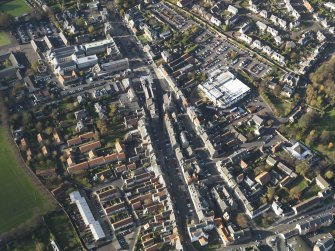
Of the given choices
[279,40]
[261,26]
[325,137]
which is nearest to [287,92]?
[325,137]

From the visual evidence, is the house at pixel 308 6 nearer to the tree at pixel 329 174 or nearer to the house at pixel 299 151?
the house at pixel 299 151

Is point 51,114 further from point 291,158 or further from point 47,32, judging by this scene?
point 291,158

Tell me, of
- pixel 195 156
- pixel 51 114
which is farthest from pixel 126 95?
pixel 195 156

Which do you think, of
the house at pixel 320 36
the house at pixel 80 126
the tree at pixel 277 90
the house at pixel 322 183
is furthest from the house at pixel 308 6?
the house at pixel 80 126

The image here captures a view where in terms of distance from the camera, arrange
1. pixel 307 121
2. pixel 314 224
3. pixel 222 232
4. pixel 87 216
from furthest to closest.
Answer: pixel 307 121, pixel 87 216, pixel 314 224, pixel 222 232

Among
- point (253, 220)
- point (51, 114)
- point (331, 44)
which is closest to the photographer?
point (253, 220)

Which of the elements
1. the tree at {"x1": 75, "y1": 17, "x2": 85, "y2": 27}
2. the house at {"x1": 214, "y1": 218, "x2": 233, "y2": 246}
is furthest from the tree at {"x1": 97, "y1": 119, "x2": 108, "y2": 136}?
the tree at {"x1": 75, "y1": 17, "x2": 85, "y2": 27}

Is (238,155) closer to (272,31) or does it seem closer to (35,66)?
(272,31)
